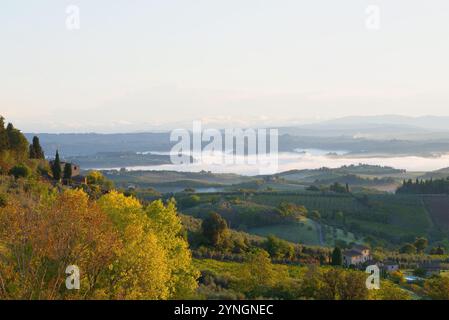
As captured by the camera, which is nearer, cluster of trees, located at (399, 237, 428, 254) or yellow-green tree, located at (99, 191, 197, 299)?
yellow-green tree, located at (99, 191, 197, 299)

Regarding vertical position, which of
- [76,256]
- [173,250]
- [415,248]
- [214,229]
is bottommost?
[415,248]

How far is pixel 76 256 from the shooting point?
21.8 meters

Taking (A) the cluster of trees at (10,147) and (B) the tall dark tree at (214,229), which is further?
(A) the cluster of trees at (10,147)

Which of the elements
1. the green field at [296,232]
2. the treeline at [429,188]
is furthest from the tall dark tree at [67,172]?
the treeline at [429,188]

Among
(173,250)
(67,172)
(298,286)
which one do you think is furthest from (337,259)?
(67,172)

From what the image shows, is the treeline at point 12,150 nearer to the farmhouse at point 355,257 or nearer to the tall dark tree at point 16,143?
the tall dark tree at point 16,143

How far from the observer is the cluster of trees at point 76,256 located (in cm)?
2083

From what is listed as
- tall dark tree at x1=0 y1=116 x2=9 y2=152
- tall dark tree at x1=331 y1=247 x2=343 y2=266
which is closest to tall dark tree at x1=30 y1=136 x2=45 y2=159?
tall dark tree at x1=0 y1=116 x2=9 y2=152

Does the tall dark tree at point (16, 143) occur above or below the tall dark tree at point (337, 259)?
above

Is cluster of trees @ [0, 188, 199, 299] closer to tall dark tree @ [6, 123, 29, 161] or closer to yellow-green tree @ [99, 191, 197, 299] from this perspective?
yellow-green tree @ [99, 191, 197, 299]

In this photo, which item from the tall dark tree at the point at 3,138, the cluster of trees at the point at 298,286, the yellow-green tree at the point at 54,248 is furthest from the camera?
the tall dark tree at the point at 3,138

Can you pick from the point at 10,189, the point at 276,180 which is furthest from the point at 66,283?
the point at 276,180

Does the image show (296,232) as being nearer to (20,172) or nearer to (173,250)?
(20,172)

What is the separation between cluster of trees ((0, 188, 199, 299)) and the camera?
20828mm
